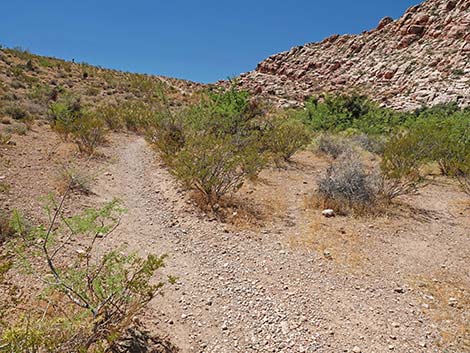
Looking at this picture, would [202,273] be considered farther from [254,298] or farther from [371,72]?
[371,72]

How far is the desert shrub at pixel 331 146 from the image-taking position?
11248mm

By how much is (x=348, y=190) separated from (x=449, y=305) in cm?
315

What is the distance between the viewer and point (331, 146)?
37.8 feet

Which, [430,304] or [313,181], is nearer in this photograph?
[430,304]

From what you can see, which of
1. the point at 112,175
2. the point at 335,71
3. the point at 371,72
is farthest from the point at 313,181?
the point at 335,71

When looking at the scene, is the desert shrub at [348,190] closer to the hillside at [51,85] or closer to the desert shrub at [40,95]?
the hillside at [51,85]

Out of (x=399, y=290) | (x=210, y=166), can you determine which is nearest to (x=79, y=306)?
(x=210, y=166)

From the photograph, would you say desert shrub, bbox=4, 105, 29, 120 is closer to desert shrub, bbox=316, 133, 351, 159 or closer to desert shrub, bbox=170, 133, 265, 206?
desert shrub, bbox=170, 133, 265, 206

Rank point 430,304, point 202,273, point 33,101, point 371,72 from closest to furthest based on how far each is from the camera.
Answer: point 430,304
point 202,273
point 33,101
point 371,72

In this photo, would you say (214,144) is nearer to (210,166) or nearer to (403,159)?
(210,166)

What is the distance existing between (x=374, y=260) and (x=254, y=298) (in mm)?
2096

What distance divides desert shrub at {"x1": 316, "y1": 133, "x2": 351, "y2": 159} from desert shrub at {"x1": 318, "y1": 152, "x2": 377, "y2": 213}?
180 inches

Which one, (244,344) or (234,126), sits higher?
(234,126)

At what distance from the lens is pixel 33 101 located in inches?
605
